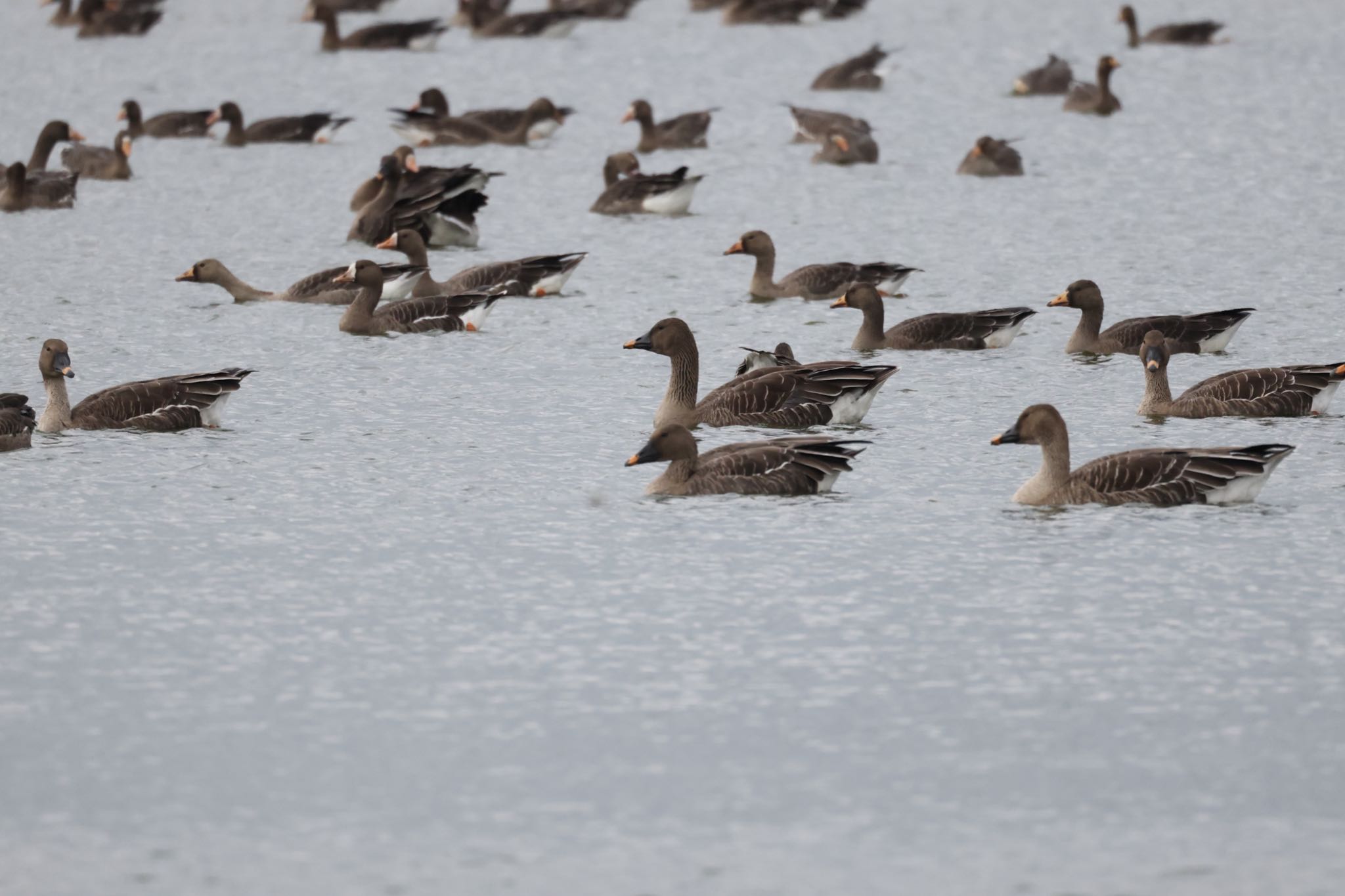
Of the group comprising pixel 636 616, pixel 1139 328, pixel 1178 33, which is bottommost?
pixel 636 616

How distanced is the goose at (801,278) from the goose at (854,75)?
60.3 feet

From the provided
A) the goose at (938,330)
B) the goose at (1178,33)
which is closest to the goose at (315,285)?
the goose at (938,330)

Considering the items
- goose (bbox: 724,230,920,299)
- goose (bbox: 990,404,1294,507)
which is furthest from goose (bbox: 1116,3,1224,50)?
goose (bbox: 990,404,1294,507)

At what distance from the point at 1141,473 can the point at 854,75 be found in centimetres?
2784

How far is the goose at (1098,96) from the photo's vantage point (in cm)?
3556

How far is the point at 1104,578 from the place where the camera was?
11562mm

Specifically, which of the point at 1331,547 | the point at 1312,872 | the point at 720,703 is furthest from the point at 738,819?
the point at 1331,547

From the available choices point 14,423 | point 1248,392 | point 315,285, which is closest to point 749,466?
point 1248,392

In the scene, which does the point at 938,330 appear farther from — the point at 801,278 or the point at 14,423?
the point at 14,423

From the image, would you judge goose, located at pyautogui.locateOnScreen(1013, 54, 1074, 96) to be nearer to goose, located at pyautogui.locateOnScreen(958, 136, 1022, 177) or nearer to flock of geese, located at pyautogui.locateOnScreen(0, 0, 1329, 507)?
flock of geese, located at pyautogui.locateOnScreen(0, 0, 1329, 507)

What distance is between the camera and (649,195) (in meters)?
27.5

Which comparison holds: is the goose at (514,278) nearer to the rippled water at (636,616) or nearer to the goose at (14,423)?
the rippled water at (636,616)

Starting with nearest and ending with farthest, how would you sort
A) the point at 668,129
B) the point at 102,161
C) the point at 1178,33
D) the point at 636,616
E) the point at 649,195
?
the point at 636,616, the point at 649,195, the point at 102,161, the point at 668,129, the point at 1178,33

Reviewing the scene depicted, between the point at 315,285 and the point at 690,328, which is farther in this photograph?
the point at 315,285
